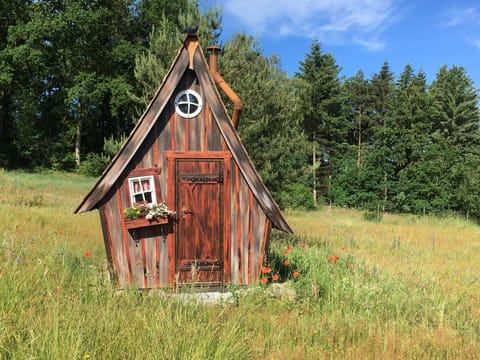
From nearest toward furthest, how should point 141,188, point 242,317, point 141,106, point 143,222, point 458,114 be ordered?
point 242,317 → point 143,222 → point 141,188 → point 141,106 → point 458,114

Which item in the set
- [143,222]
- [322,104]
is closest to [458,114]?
[322,104]

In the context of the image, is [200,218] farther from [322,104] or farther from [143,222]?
[322,104]

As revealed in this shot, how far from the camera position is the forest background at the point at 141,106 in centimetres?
3173

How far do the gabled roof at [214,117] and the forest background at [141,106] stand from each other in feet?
67.6

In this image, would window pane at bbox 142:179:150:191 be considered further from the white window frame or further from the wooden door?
the wooden door

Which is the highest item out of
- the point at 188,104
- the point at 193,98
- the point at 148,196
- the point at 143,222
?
the point at 193,98

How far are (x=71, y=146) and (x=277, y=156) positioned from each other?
3229cm

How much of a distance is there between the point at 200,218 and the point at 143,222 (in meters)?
0.88

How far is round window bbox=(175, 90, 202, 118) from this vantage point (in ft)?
19.2

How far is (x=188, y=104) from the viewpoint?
5.88 m

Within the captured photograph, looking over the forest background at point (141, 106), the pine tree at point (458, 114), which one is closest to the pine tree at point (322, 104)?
the forest background at point (141, 106)

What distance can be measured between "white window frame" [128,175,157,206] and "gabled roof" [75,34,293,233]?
28 cm

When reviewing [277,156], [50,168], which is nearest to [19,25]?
[50,168]

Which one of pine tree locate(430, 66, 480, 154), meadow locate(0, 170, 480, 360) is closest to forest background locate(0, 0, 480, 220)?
pine tree locate(430, 66, 480, 154)
